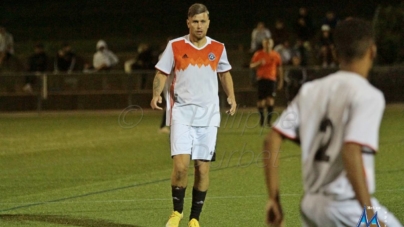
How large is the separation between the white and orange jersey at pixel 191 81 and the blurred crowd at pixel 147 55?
17520 mm

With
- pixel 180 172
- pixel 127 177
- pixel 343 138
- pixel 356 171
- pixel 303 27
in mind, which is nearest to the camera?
pixel 356 171

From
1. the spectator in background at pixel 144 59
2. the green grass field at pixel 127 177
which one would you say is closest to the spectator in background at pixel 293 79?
the green grass field at pixel 127 177

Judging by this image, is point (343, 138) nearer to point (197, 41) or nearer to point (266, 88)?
point (197, 41)

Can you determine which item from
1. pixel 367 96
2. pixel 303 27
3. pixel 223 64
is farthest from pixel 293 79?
pixel 367 96

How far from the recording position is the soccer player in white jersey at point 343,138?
3.67 meters

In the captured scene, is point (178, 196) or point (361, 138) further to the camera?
point (178, 196)

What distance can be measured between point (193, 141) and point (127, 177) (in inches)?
166

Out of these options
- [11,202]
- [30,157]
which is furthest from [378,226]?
[30,157]

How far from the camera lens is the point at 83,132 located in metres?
19.3

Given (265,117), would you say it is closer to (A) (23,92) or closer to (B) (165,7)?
(A) (23,92)

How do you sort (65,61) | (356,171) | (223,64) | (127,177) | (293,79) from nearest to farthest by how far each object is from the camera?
(356,171)
(223,64)
(127,177)
(293,79)
(65,61)

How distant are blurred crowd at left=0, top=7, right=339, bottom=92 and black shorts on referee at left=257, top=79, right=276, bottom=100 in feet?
18.7

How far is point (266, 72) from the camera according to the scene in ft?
65.6

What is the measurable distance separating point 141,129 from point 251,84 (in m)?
6.00
